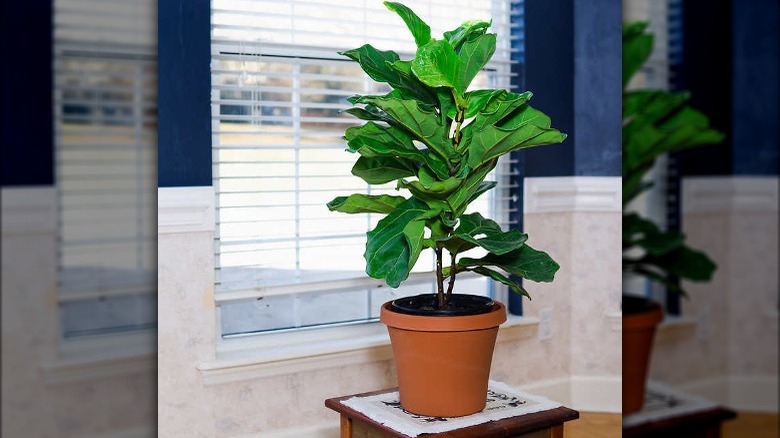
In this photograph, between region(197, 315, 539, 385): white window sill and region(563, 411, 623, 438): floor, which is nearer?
region(197, 315, 539, 385): white window sill

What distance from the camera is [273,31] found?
2.29 metres

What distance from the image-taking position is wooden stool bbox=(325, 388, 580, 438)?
185cm

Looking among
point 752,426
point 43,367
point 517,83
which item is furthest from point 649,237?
point 43,367

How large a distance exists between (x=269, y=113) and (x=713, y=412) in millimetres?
1945

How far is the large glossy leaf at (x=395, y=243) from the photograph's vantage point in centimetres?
187

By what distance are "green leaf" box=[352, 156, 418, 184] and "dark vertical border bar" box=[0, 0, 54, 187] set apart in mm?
855

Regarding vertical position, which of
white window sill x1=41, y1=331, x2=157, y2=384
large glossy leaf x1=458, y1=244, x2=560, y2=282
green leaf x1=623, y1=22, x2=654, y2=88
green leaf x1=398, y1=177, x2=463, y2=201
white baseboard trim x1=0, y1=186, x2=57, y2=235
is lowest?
white window sill x1=41, y1=331, x2=157, y2=384

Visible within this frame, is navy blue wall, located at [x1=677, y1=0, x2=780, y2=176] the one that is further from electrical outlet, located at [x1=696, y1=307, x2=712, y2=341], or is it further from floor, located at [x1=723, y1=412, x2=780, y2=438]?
floor, located at [x1=723, y1=412, x2=780, y2=438]

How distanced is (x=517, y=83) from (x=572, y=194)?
419mm

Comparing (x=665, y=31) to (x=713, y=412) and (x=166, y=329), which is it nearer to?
(x=713, y=412)

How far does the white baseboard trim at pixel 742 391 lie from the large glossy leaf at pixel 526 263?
6.32ft

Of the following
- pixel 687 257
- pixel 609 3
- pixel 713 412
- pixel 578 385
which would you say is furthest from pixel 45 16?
pixel 713 412

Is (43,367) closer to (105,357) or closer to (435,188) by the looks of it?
(105,357)

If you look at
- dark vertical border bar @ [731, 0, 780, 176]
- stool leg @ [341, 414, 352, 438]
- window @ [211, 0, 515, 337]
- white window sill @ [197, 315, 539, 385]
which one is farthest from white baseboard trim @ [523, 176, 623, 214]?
dark vertical border bar @ [731, 0, 780, 176]
